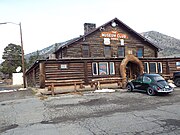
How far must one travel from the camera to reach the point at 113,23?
27156 mm

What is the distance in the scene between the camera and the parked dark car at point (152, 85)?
1421 cm

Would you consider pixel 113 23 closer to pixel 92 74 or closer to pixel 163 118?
pixel 92 74

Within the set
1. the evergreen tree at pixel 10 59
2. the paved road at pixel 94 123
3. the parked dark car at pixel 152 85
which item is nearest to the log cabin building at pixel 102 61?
the parked dark car at pixel 152 85

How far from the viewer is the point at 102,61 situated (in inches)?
864

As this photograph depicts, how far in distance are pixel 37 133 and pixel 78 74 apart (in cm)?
1496

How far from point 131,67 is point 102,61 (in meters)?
4.59

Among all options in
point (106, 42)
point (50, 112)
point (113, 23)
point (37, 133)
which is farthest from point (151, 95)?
point (113, 23)

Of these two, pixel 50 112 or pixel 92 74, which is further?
pixel 92 74

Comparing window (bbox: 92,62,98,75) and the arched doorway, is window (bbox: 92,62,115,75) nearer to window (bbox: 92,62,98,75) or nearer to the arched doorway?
window (bbox: 92,62,98,75)

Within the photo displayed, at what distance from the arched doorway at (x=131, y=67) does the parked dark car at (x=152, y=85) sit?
12.0ft

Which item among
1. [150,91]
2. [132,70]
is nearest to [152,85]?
[150,91]

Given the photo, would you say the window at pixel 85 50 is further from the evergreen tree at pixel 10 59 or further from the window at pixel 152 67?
the evergreen tree at pixel 10 59

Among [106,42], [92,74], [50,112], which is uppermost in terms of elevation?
[106,42]

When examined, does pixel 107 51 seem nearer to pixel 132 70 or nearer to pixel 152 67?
pixel 132 70
